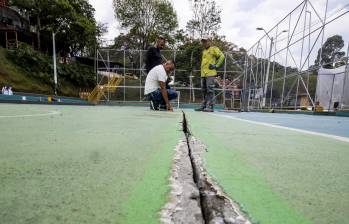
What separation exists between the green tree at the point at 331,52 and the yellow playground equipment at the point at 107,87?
13516mm

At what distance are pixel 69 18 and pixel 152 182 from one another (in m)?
30.9

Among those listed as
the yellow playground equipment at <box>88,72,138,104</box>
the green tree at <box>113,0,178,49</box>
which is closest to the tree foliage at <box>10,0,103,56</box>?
the green tree at <box>113,0,178,49</box>

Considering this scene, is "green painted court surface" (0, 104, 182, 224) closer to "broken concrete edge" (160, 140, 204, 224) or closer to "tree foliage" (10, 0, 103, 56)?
"broken concrete edge" (160, 140, 204, 224)

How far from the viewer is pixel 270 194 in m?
0.69

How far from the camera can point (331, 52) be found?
845 cm

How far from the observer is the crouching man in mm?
5352

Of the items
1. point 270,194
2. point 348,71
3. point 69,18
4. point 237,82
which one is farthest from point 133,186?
point 69,18

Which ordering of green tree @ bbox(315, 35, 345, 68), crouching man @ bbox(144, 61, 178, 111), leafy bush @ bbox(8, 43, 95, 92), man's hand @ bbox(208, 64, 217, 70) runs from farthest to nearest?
leafy bush @ bbox(8, 43, 95, 92), green tree @ bbox(315, 35, 345, 68), man's hand @ bbox(208, 64, 217, 70), crouching man @ bbox(144, 61, 178, 111)

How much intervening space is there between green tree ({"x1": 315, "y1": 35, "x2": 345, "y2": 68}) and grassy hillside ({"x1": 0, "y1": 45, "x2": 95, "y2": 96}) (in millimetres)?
18551

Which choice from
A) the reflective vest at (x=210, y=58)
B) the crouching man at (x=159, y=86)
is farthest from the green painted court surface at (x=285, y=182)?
the reflective vest at (x=210, y=58)

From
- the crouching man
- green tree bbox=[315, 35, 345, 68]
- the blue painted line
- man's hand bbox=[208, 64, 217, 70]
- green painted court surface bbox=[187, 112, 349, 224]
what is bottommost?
the blue painted line

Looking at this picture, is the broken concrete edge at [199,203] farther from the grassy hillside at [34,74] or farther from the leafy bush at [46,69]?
the leafy bush at [46,69]

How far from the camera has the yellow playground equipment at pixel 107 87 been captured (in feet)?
64.6

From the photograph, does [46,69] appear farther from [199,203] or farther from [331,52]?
[199,203]
